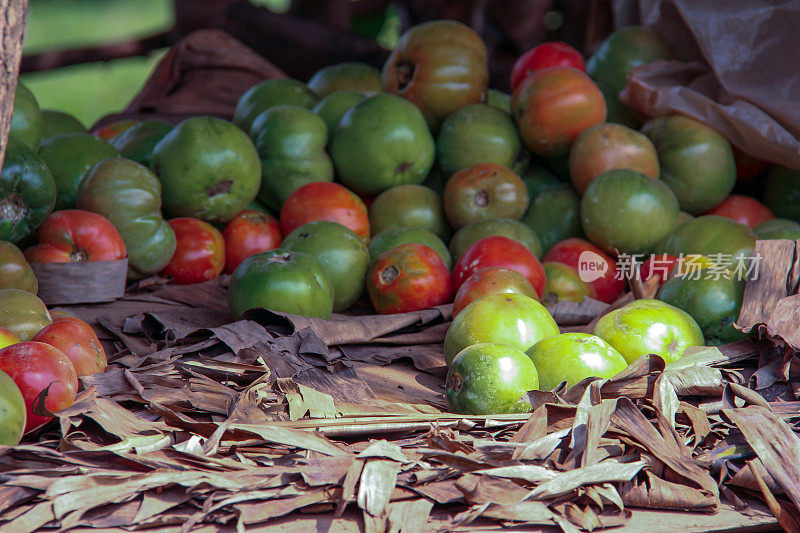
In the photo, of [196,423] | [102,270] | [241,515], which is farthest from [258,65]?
[241,515]

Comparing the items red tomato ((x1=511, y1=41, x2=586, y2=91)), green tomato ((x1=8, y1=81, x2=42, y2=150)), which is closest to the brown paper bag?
red tomato ((x1=511, y1=41, x2=586, y2=91))

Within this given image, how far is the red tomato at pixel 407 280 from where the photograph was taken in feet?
7.39

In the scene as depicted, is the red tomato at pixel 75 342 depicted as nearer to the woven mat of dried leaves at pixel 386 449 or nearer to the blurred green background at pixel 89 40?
the woven mat of dried leaves at pixel 386 449

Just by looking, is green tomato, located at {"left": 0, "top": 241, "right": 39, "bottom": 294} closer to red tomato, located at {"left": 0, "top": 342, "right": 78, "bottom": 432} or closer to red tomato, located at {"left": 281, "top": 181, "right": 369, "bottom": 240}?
red tomato, located at {"left": 0, "top": 342, "right": 78, "bottom": 432}

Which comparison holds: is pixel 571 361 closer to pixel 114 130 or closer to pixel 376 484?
pixel 376 484

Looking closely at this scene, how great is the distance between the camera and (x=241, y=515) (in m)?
1.15

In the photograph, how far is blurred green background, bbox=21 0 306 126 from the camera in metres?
7.87

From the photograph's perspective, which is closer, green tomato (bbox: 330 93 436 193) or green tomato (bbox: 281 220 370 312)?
green tomato (bbox: 281 220 370 312)

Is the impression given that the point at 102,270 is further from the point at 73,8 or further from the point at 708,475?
the point at 73,8

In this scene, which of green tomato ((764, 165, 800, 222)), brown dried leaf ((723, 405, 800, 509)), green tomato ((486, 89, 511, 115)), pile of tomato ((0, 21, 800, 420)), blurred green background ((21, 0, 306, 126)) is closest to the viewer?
brown dried leaf ((723, 405, 800, 509))

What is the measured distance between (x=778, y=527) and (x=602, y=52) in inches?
99.3

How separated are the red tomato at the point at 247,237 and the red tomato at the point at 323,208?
58 mm

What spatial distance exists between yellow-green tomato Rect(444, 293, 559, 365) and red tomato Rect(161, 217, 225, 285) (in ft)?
3.52

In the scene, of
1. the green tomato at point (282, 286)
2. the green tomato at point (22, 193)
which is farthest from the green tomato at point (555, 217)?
the green tomato at point (22, 193)
